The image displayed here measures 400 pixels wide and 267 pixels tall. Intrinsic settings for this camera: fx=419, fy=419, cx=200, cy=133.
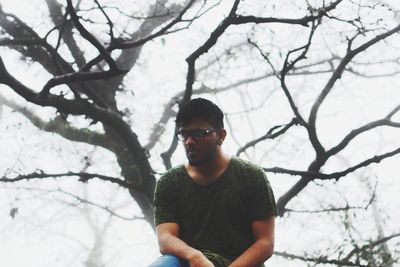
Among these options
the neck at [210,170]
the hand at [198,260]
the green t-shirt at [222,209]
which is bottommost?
the hand at [198,260]

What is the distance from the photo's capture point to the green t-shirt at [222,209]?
2426 mm

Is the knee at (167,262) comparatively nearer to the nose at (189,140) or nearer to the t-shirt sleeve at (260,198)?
the t-shirt sleeve at (260,198)

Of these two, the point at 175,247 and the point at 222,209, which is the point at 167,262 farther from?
the point at 222,209

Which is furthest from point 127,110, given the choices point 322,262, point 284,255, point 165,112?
point 322,262

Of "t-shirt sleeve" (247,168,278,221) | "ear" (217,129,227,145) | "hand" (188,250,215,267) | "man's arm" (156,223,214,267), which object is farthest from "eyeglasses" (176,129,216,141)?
"hand" (188,250,215,267)

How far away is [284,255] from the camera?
20.5 feet

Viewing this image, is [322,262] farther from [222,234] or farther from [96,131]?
[96,131]

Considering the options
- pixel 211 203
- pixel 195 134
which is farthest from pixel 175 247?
pixel 195 134

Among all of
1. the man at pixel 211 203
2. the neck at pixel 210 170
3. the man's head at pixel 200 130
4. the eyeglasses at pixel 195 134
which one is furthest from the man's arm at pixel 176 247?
the eyeglasses at pixel 195 134

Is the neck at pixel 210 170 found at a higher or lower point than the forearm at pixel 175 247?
higher

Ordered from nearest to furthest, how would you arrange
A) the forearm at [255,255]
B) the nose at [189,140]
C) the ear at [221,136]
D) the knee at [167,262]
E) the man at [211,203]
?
the knee at [167,262] < the forearm at [255,255] < the man at [211,203] < the nose at [189,140] < the ear at [221,136]

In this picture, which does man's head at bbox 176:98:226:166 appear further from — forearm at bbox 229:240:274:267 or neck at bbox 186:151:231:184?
forearm at bbox 229:240:274:267

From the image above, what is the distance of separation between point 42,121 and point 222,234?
6588 mm

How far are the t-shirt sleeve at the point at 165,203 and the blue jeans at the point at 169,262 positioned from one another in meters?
0.32
